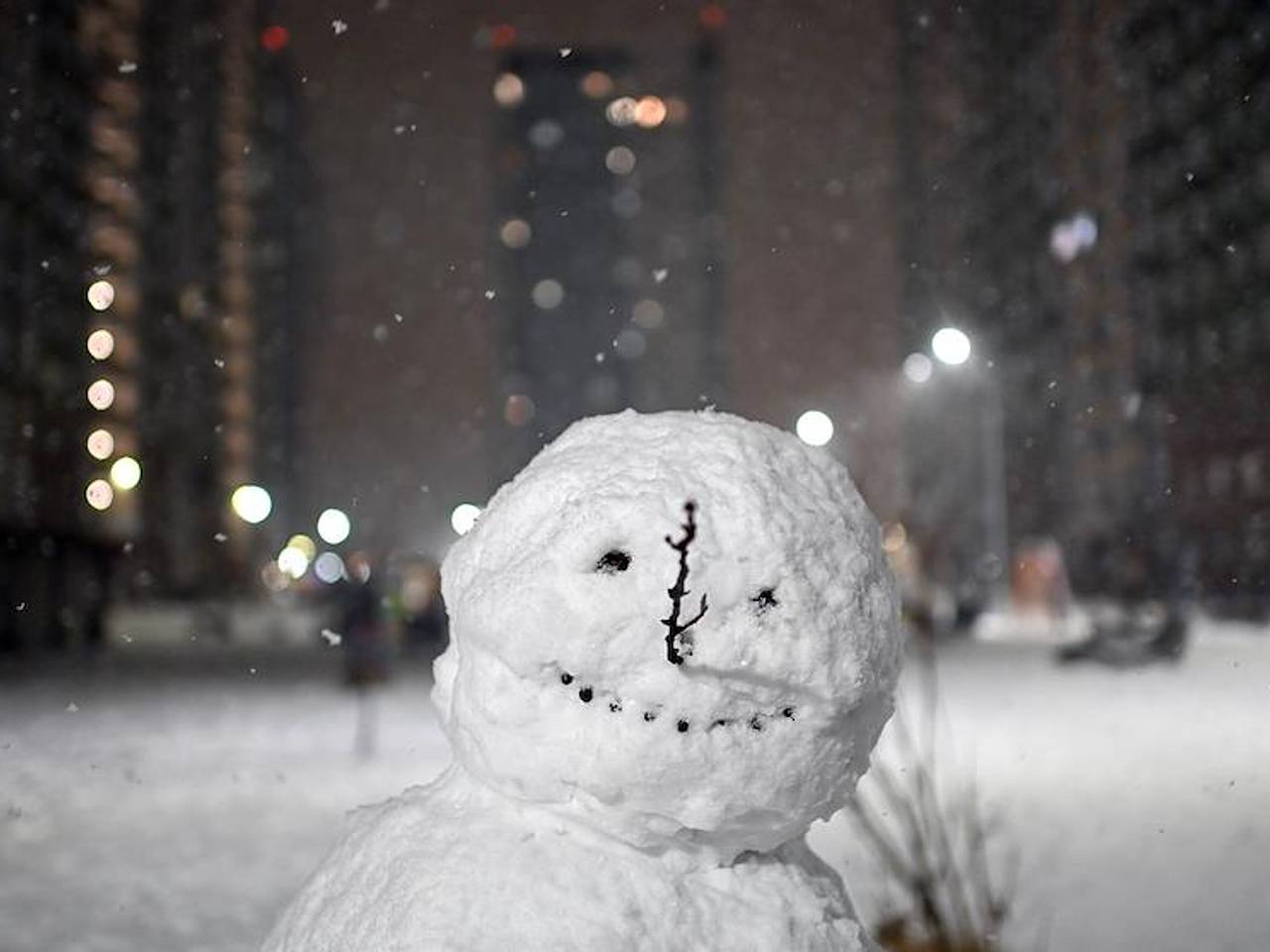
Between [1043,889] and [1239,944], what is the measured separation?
1.21 m

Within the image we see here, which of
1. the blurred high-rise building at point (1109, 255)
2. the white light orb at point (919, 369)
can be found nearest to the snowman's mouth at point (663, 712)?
the white light orb at point (919, 369)

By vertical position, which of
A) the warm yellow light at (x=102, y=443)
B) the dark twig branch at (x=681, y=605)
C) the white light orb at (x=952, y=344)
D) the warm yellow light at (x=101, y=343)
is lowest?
the warm yellow light at (x=102, y=443)

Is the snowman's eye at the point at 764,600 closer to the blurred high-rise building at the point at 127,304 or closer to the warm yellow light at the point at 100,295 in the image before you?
the blurred high-rise building at the point at 127,304

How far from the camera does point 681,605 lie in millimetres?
2525

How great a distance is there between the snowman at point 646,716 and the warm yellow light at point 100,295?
157ft

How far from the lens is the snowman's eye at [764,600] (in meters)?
2.58

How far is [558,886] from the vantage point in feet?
8.38

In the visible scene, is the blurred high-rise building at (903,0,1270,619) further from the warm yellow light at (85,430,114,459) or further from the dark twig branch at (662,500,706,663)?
the warm yellow light at (85,430,114,459)

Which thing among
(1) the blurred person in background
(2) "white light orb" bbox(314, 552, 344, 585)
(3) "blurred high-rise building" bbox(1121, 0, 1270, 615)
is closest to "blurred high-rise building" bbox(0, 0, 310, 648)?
(2) "white light orb" bbox(314, 552, 344, 585)

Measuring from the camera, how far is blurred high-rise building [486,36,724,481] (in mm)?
172000

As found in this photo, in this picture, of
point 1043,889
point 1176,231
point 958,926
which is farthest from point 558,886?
point 1176,231

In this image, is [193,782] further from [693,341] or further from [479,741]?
[693,341]

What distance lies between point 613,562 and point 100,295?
185 feet

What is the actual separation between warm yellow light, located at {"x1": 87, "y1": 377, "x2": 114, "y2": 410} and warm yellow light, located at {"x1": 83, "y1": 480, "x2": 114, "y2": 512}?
315 centimetres
